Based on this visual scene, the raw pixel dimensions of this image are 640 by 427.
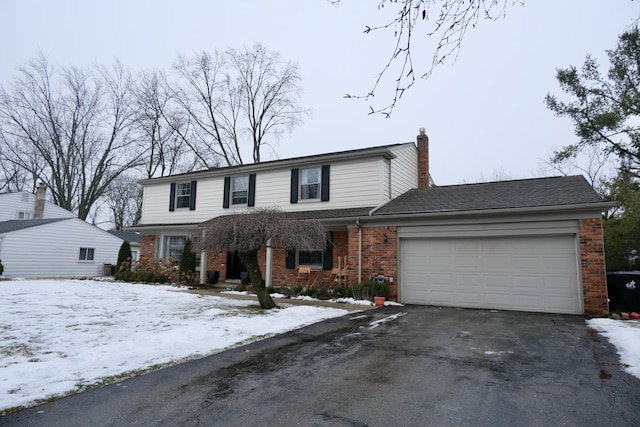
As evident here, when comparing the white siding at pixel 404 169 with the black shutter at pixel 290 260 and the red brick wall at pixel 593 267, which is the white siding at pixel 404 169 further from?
the red brick wall at pixel 593 267

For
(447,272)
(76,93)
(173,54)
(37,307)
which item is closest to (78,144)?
(76,93)

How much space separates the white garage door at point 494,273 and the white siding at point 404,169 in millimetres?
3135

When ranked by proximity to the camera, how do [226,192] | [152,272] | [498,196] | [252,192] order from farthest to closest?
[152,272]
[226,192]
[252,192]
[498,196]

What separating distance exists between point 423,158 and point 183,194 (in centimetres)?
1141

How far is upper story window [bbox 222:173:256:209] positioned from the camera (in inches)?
598

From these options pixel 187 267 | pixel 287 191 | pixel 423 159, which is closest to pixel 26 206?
pixel 187 267

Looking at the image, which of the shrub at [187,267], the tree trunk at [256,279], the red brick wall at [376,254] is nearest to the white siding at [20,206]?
the shrub at [187,267]

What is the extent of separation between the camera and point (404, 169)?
47.5 feet

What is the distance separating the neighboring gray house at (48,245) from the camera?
19.7 m

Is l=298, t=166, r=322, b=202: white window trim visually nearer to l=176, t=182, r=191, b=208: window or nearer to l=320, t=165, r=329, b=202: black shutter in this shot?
l=320, t=165, r=329, b=202: black shutter

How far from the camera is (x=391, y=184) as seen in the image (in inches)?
523

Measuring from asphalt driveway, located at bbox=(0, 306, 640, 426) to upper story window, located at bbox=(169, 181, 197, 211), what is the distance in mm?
12395

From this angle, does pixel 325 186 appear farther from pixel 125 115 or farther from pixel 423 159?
pixel 125 115

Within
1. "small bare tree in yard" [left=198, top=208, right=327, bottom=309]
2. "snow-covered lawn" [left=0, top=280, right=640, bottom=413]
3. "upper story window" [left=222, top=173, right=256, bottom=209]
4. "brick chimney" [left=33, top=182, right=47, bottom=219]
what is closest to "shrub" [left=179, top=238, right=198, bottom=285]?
"upper story window" [left=222, top=173, right=256, bottom=209]
